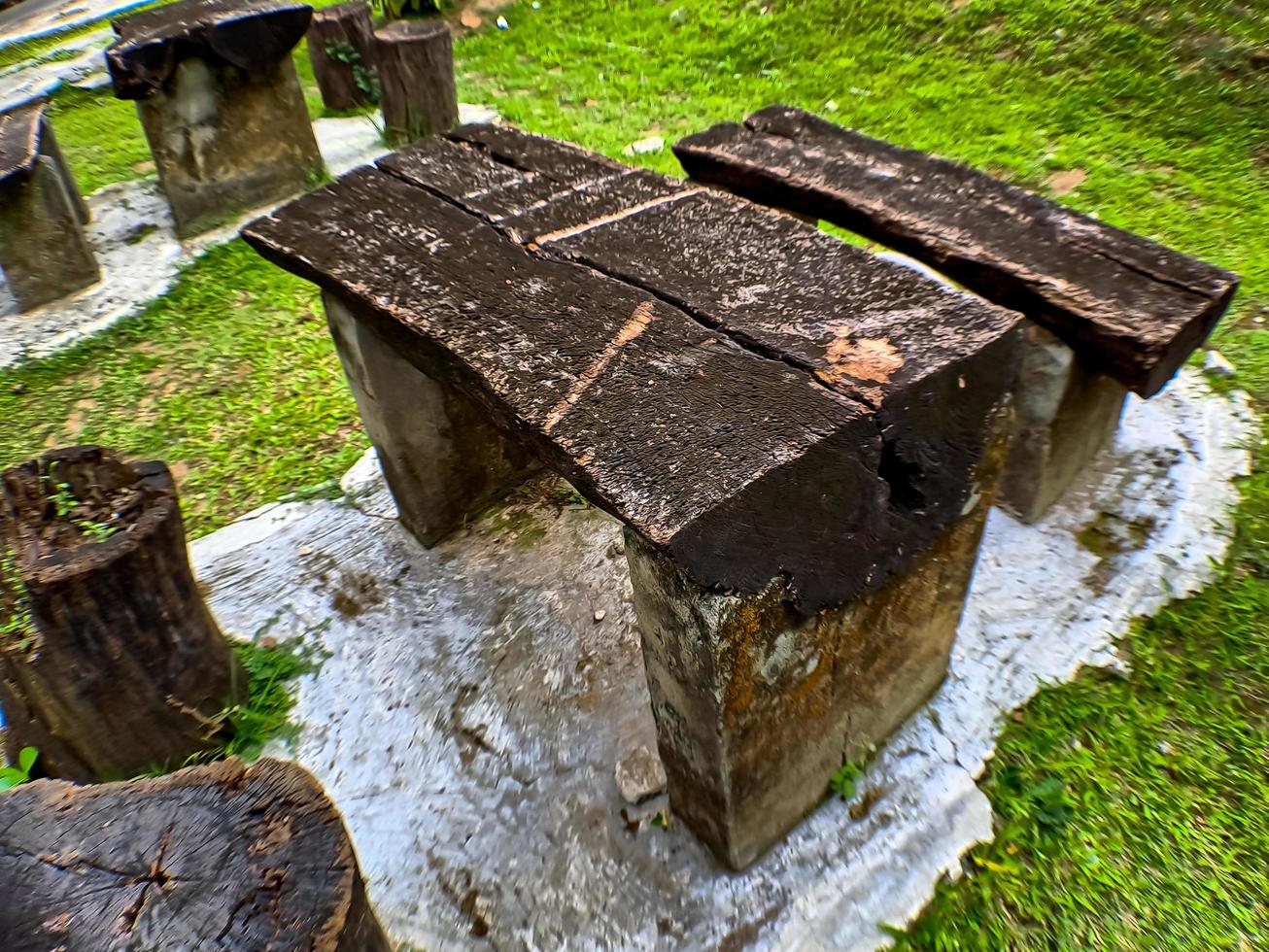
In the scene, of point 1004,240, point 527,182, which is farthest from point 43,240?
point 1004,240

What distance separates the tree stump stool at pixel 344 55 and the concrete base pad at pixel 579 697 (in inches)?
171

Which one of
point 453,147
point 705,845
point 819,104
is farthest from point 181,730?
point 819,104

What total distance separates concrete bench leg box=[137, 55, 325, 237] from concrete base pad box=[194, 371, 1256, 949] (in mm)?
2865

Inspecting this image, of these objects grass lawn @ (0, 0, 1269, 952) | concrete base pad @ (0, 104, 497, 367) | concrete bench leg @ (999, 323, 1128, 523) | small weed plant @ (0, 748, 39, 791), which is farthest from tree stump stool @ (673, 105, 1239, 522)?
concrete base pad @ (0, 104, 497, 367)

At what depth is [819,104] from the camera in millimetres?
5668

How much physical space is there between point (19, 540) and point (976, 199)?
9.69 feet

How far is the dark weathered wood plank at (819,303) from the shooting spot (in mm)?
1604

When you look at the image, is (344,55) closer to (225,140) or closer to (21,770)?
(225,140)

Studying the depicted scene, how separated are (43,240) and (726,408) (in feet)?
15.3

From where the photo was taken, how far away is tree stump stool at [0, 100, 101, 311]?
4.38m

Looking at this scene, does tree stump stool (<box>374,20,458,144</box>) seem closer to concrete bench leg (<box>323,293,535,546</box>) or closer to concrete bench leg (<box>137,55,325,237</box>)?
concrete bench leg (<box>137,55,325,237</box>)

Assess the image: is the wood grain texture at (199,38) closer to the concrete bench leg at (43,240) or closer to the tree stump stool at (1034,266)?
the concrete bench leg at (43,240)

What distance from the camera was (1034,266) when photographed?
2436 millimetres

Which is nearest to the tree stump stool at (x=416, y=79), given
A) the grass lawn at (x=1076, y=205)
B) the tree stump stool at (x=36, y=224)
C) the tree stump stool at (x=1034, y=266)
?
the grass lawn at (x=1076, y=205)
